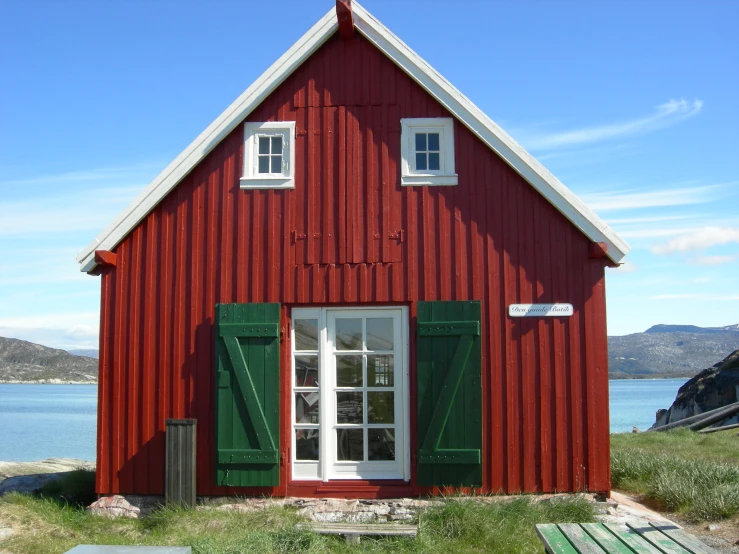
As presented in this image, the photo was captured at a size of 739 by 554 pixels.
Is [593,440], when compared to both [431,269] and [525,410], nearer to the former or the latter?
[525,410]

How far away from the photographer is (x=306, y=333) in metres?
9.26

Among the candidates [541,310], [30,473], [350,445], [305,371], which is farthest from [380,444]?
[30,473]

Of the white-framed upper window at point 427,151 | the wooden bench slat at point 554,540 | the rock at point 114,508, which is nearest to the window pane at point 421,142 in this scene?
the white-framed upper window at point 427,151

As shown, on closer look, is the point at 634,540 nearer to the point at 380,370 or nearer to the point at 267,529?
the point at 267,529

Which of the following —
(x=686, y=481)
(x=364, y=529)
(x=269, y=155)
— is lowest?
(x=364, y=529)

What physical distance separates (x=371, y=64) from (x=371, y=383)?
3.63 metres

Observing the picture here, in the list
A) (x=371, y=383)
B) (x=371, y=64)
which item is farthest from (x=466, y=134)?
(x=371, y=383)

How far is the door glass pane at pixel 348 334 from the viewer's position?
918cm

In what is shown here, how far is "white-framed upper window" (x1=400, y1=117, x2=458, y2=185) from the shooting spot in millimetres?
9234

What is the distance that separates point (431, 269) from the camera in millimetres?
9125

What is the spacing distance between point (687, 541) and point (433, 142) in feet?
17.6

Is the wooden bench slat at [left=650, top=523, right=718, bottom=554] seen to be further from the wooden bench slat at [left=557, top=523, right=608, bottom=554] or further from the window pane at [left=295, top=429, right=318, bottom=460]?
the window pane at [left=295, top=429, right=318, bottom=460]

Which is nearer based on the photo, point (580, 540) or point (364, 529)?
point (580, 540)

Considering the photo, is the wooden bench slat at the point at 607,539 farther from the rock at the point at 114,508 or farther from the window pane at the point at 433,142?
the rock at the point at 114,508
